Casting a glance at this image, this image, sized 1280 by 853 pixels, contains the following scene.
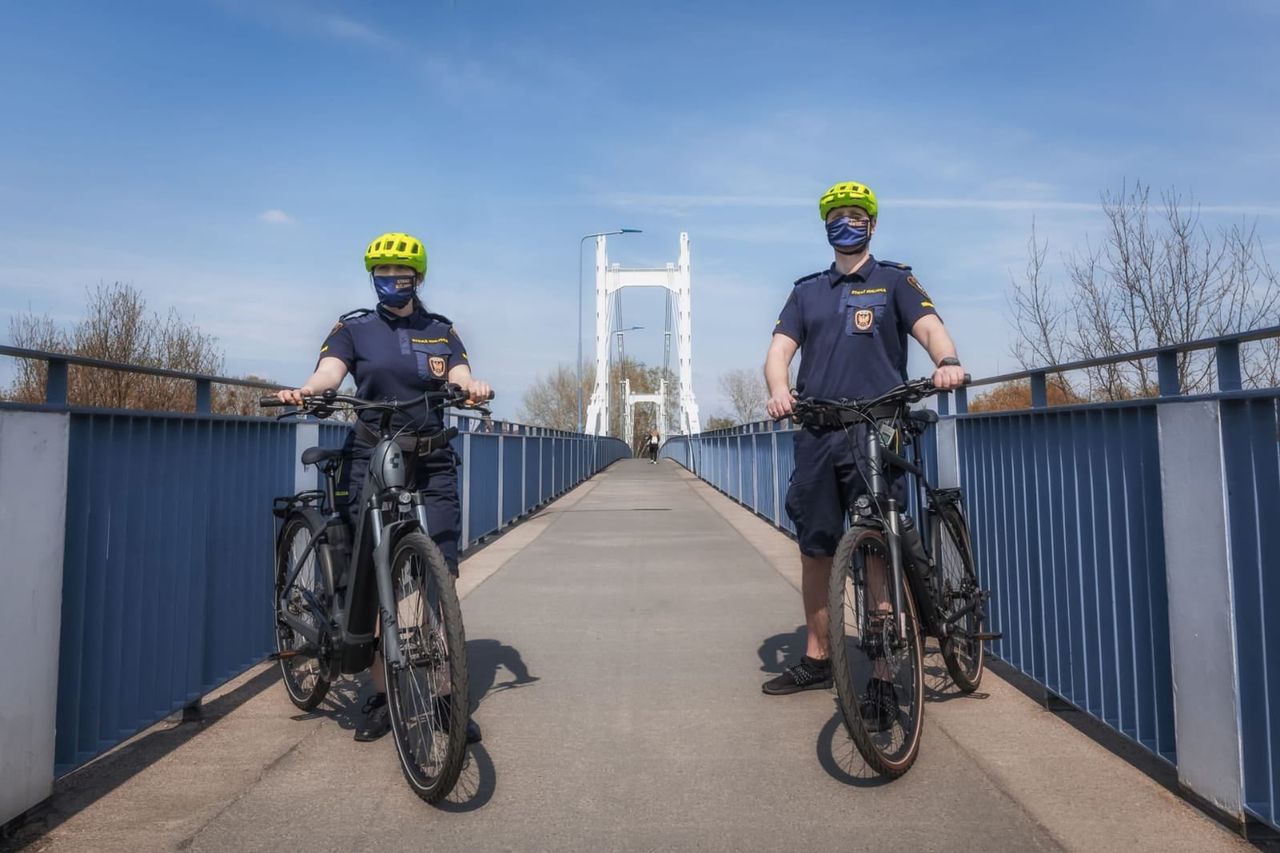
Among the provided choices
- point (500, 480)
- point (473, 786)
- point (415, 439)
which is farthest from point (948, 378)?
point (500, 480)

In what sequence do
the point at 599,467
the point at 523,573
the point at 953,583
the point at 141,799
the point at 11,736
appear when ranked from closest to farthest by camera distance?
the point at 11,736
the point at 141,799
the point at 953,583
the point at 523,573
the point at 599,467

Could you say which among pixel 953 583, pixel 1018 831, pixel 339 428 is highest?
pixel 339 428

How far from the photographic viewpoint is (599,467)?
35.7 metres

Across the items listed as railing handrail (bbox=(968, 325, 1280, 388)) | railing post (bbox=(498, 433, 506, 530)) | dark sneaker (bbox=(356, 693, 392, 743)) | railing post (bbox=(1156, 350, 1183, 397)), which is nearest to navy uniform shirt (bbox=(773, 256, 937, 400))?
railing handrail (bbox=(968, 325, 1280, 388))

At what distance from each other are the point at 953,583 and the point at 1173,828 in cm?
133

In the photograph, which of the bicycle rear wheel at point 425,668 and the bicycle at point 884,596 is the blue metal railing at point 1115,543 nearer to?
the bicycle at point 884,596

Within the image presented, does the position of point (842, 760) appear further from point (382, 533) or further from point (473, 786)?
point (382, 533)

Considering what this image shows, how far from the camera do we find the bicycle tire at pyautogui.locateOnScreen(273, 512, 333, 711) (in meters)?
3.78

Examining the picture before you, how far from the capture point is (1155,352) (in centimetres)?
308

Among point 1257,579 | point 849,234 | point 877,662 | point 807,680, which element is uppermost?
point 849,234

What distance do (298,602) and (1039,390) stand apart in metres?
2.94

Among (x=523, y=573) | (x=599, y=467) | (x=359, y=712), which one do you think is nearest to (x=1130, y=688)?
(x=359, y=712)

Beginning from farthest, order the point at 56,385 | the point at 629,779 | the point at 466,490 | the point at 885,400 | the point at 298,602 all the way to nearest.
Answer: the point at 466,490, the point at 298,602, the point at 885,400, the point at 629,779, the point at 56,385

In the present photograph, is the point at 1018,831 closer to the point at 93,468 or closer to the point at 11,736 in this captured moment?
the point at 11,736
